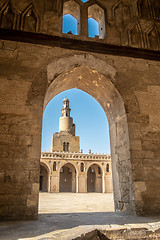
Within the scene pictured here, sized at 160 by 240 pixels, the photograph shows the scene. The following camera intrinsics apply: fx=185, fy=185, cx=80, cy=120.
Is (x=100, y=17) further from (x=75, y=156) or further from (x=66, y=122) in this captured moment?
(x=66, y=122)

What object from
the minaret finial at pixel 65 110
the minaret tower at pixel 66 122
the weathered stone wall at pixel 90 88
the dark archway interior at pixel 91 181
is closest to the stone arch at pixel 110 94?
the weathered stone wall at pixel 90 88

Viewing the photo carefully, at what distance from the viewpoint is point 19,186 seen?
3871 mm

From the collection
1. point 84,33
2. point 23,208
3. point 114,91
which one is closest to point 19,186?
point 23,208

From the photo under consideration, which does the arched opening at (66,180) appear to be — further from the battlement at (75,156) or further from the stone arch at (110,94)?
the stone arch at (110,94)

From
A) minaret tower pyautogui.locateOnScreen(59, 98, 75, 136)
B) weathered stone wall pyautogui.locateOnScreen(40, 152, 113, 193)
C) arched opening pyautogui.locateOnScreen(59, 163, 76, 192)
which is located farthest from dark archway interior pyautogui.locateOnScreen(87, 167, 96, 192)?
minaret tower pyautogui.locateOnScreen(59, 98, 75, 136)

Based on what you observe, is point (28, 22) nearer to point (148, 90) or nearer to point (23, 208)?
point (148, 90)

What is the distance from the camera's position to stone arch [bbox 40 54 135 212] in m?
4.88

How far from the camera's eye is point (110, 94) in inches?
226

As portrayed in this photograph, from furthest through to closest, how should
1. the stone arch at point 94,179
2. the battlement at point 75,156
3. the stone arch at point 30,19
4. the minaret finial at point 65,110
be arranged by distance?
the minaret finial at point 65,110, the stone arch at point 94,179, the battlement at point 75,156, the stone arch at point 30,19

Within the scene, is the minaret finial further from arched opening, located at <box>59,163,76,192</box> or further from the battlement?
the battlement

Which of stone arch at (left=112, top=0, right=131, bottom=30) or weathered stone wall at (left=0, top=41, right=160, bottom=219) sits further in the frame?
stone arch at (left=112, top=0, right=131, bottom=30)

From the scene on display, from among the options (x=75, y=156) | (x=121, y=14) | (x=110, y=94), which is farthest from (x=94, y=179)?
(x=121, y=14)

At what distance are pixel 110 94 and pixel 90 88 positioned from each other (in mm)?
1016

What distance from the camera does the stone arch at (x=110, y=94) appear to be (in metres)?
4.88
